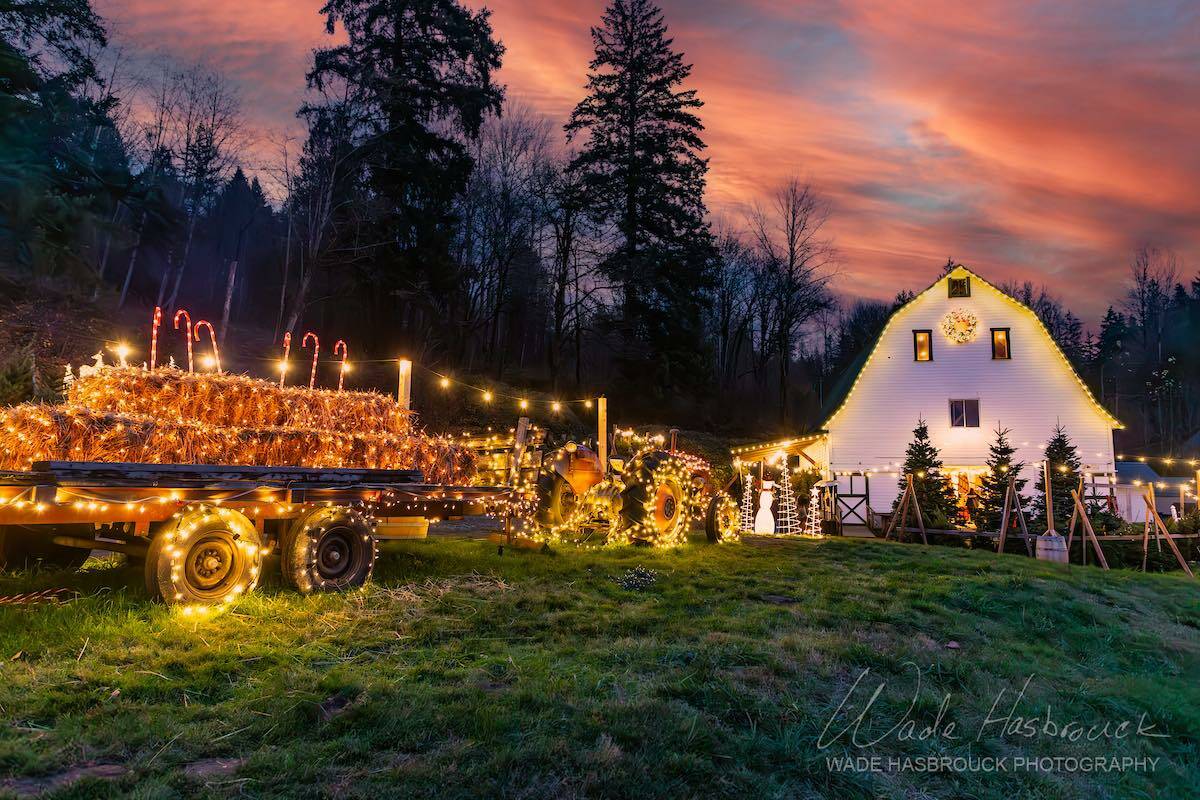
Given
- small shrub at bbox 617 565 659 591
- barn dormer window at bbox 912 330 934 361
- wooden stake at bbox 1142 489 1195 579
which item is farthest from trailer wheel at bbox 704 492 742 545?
barn dormer window at bbox 912 330 934 361

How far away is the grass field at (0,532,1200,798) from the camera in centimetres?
360

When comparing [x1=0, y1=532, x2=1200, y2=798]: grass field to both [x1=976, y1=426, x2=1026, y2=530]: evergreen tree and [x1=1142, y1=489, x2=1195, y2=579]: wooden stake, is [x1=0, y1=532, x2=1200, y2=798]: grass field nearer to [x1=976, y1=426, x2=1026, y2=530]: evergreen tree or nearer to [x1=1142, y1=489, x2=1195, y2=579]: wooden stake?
[x1=1142, y1=489, x2=1195, y2=579]: wooden stake

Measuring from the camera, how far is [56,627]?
557cm

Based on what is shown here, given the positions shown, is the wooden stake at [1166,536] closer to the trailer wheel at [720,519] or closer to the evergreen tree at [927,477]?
the evergreen tree at [927,477]

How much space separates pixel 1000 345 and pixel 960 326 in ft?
5.06

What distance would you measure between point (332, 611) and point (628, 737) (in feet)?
12.7

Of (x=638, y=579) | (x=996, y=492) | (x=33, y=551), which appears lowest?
(x=638, y=579)

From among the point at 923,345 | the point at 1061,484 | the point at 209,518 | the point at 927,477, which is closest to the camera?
the point at 209,518

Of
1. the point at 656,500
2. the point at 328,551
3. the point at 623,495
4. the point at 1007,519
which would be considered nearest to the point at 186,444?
the point at 328,551

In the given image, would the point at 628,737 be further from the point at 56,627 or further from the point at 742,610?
the point at 56,627

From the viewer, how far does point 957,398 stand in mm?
24844

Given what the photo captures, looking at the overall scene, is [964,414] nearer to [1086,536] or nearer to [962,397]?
[962,397]

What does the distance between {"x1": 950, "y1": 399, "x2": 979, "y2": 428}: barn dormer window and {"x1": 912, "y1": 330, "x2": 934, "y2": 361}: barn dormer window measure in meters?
1.98

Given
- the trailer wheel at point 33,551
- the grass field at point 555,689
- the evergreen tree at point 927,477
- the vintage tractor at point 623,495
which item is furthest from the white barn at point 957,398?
the trailer wheel at point 33,551
